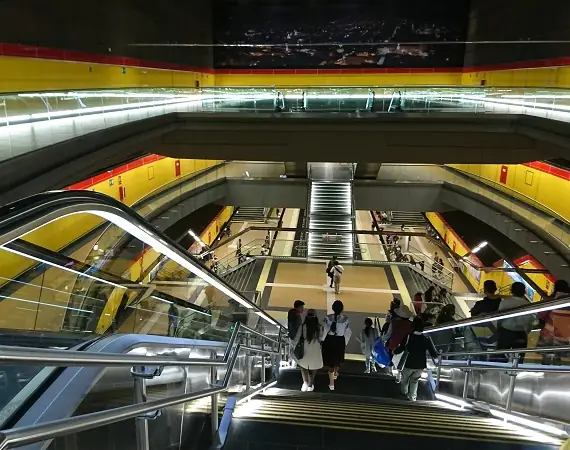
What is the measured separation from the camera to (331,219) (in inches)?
635

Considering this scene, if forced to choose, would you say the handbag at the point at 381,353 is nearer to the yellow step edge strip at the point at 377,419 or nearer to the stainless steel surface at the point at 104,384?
the yellow step edge strip at the point at 377,419

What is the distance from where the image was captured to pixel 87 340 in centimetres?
219

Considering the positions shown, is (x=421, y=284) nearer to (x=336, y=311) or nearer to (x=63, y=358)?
(x=336, y=311)

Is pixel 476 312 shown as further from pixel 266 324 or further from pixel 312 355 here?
pixel 266 324

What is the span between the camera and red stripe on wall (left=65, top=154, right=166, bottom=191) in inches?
514

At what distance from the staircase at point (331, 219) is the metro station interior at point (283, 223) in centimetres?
12

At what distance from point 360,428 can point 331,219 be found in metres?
13.0

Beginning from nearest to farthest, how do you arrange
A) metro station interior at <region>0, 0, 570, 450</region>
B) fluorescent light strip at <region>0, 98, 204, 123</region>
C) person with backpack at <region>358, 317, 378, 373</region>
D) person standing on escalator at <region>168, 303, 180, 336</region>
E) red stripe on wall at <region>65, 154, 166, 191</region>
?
metro station interior at <region>0, 0, 570, 450</region> < person standing on escalator at <region>168, 303, 180, 336</region> < person with backpack at <region>358, 317, 378, 373</region> < fluorescent light strip at <region>0, 98, 204, 123</region> < red stripe on wall at <region>65, 154, 166, 191</region>

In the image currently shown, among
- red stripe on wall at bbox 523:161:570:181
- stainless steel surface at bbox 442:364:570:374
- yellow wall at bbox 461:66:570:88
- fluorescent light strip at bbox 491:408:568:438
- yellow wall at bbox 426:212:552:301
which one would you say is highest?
yellow wall at bbox 461:66:570:88

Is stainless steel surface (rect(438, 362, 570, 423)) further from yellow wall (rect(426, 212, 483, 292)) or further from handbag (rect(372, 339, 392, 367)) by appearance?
yellow wall (rect(426, 212, 483, 292))

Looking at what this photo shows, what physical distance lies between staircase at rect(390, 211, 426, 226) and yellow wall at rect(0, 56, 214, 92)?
1217cm

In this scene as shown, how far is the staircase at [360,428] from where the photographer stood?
9.74ft

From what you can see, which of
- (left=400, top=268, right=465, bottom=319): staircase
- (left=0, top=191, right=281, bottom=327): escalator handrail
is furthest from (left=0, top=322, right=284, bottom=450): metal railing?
Answer: (left=400, top=268, right=465, bottom=319): staircase

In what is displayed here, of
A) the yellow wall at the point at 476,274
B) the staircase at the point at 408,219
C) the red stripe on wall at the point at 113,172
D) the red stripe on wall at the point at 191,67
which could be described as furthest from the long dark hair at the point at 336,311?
the staircase at the point at 408,219
